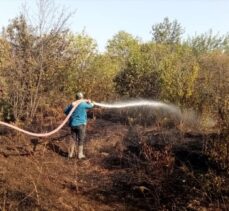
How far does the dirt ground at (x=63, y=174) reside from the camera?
278 inches

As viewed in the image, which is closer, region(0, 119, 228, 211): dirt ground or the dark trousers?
region(0, 119, 228, 211): dirt ground

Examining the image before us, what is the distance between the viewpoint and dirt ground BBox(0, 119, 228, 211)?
7.06 m

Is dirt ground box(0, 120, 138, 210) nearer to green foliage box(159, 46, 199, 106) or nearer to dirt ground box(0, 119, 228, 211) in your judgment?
dirt ground box(0, 119, 228, 211)

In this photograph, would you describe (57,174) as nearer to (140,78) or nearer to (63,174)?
(63,174)

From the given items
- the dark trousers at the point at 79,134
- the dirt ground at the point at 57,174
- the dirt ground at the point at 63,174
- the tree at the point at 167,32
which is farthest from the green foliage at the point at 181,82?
the tree at the point at 167,32

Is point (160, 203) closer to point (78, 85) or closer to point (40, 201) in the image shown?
point (40, 201)

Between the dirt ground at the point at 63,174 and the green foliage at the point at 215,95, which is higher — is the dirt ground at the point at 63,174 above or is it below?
below

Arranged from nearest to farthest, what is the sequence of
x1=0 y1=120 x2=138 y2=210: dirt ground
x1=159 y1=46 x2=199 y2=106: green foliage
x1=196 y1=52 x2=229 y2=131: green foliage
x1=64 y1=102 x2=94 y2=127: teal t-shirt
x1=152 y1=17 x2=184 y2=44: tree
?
1. x1=0 y1=120 x2=138 y2=210: dirt ground
2. x1=196 y1=52 x2=229 y2=131: green foliage
3. x1=64 y1=102 x2=94 y2=127: teal t-shirt
4. x1=159 y1=46 x2=199 y2=106: green foliage
5. x1=152 y1=17 x2=184 y2=44: tree

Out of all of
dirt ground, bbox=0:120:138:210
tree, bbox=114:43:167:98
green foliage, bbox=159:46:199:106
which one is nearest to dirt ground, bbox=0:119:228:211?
dirt ground, bbox=0:120:138:210

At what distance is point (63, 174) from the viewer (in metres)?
9.17

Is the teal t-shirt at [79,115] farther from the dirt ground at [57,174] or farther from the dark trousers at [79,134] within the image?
the dirt ground at [57,174]

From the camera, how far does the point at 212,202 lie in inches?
267

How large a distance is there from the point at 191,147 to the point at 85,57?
29.7 feet

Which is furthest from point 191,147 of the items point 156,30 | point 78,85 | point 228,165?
point 156,30
